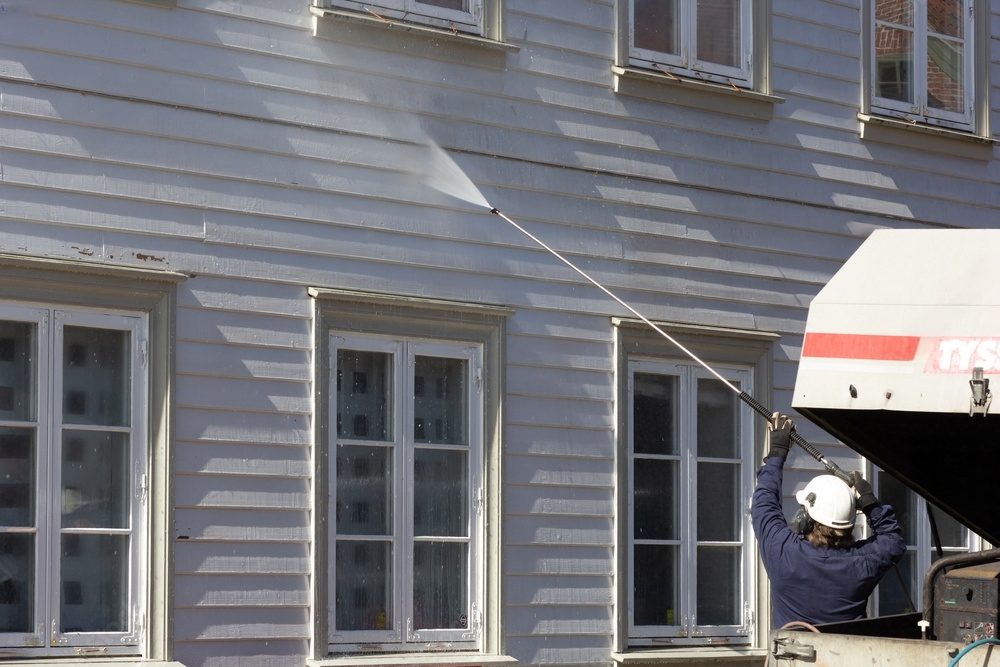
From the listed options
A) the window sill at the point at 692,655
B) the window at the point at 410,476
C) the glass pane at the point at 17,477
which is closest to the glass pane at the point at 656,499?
the window sill at the point at 692,655

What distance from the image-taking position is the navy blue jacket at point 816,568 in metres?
7.68

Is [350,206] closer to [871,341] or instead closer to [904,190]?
[871,341]

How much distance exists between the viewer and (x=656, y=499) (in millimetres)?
11164

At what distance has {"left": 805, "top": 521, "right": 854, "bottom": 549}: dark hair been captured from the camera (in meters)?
7.83

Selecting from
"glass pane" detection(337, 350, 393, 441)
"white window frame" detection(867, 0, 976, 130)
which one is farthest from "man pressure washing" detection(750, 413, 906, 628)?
"white window frame" detection(867, 0, 976, 130)

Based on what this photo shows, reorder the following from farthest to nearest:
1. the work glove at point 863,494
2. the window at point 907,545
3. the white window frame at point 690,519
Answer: the window at point 907,545
the white window frame at point 690,519
the work glove at point 863,494

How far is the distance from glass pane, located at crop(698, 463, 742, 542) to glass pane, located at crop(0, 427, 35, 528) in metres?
4.62

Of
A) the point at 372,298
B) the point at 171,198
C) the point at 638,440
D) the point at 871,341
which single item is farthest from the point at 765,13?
the point at 871,341

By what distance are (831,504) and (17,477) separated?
153 inches

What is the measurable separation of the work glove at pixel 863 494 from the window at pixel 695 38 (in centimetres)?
402

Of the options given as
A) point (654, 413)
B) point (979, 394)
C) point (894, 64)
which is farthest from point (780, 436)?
point (894, 64)

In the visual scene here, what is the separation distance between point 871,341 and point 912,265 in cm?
35

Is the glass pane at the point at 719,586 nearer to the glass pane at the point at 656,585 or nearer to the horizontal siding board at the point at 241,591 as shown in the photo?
the glass pane at the point at 656,585

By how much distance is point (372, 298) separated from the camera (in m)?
9.65
